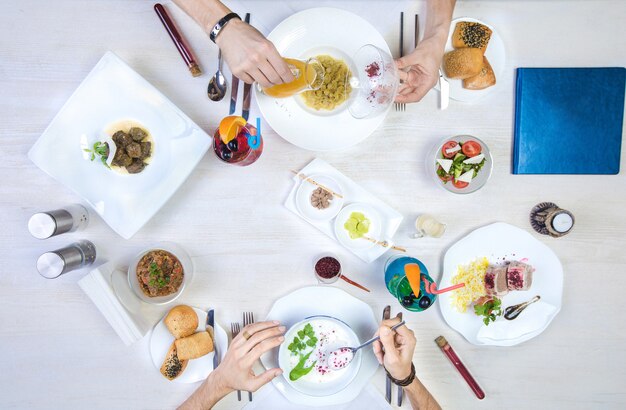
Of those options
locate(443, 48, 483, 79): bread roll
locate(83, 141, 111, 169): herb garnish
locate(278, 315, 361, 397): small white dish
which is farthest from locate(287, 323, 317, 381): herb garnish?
locate(443, 48, 483, 79): bread roll

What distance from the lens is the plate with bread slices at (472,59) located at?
4.22 ft

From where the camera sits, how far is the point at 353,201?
139cm

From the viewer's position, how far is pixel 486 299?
1.39m

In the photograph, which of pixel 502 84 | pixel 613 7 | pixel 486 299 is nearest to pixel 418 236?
pixel 486 299

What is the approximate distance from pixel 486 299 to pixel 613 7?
39.5 inches

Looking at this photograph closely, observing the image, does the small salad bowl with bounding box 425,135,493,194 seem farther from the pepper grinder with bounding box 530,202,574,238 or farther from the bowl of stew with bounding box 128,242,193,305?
the bowl of stew with bounding box 128,242,193,305

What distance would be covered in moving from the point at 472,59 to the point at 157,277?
1150 mm

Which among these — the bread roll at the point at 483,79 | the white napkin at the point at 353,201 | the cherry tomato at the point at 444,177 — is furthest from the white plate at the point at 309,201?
the bread roll at the point at 483,79

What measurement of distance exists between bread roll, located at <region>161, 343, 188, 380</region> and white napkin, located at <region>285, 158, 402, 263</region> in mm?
593

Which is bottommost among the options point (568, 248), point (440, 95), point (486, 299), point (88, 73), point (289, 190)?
point (486, 299)

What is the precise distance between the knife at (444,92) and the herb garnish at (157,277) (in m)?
1.02

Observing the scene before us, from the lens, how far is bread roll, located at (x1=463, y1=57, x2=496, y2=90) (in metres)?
1.32

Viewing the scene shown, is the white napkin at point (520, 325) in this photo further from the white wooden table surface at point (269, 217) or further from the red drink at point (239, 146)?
the red drink at point (239, 146)

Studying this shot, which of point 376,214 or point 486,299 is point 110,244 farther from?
point 486,299
